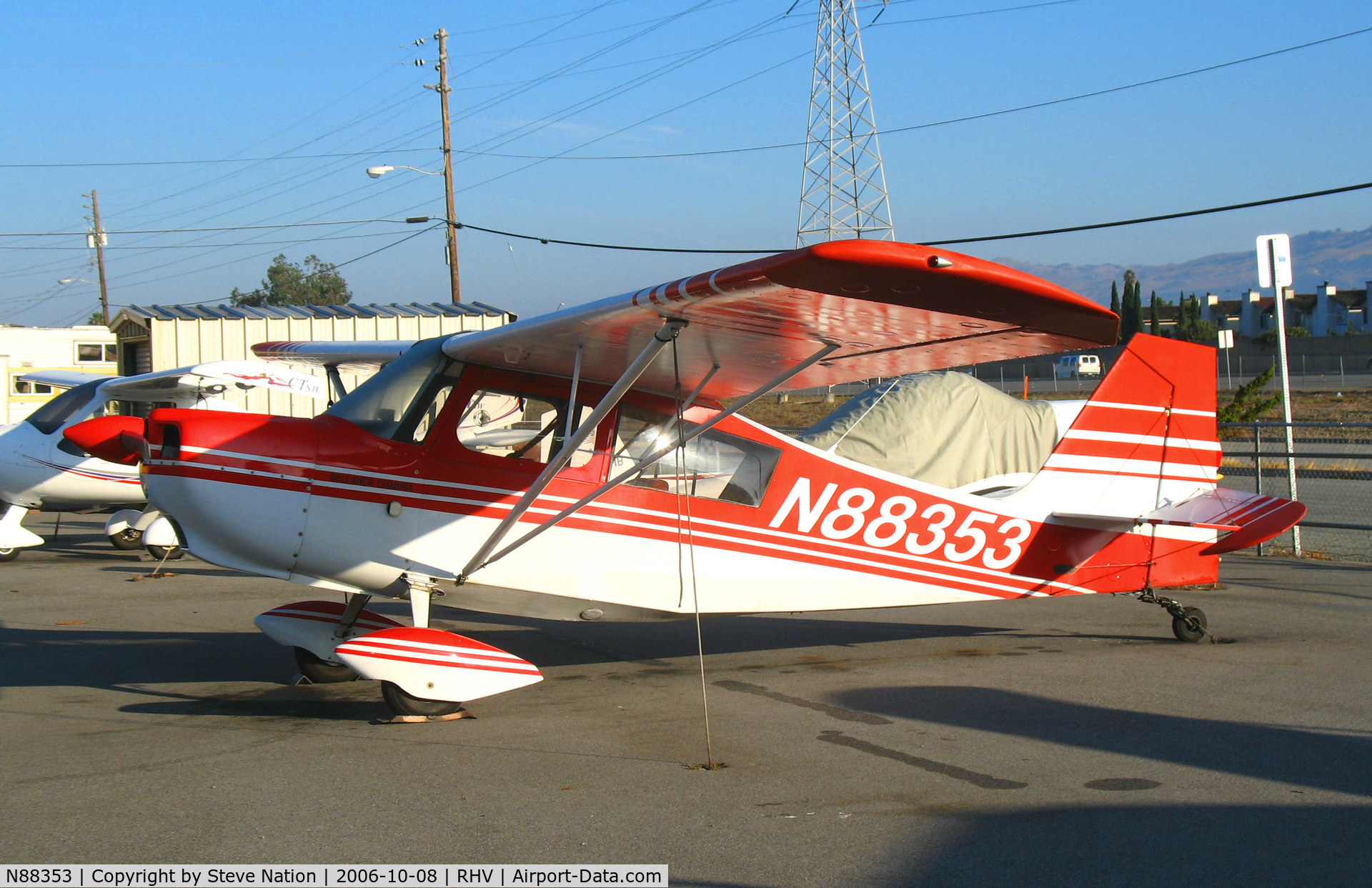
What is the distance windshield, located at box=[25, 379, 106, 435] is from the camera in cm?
1368

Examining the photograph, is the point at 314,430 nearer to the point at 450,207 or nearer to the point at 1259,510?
the point at 1259,510

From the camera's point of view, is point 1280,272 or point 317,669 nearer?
point 317,669

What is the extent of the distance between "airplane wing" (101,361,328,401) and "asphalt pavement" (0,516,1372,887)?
4.82 m

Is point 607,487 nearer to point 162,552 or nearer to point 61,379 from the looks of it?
point 162,552

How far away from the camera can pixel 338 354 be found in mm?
8773

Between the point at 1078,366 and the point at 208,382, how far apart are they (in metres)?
47.5

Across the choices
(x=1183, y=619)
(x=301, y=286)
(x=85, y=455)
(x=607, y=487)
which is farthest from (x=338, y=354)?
(x=301, y=286)

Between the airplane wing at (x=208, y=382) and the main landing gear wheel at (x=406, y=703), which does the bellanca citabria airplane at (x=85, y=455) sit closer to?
the airplane wing at (x=208, y=382)

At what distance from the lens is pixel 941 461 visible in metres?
12.8

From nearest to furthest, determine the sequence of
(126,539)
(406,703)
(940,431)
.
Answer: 1. (406,703)
2. (940,431)
3. (126,539)

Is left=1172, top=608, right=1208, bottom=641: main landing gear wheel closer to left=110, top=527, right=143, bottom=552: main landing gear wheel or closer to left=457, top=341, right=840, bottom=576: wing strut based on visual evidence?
left=457, top=341, right=840, bottom=576: wing strut

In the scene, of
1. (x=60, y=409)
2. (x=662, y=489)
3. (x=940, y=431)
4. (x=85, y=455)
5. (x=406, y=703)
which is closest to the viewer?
(x=406, y=703)

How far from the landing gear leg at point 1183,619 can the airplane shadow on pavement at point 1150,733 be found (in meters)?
2.04

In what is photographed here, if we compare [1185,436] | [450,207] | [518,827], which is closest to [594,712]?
[518,827]
